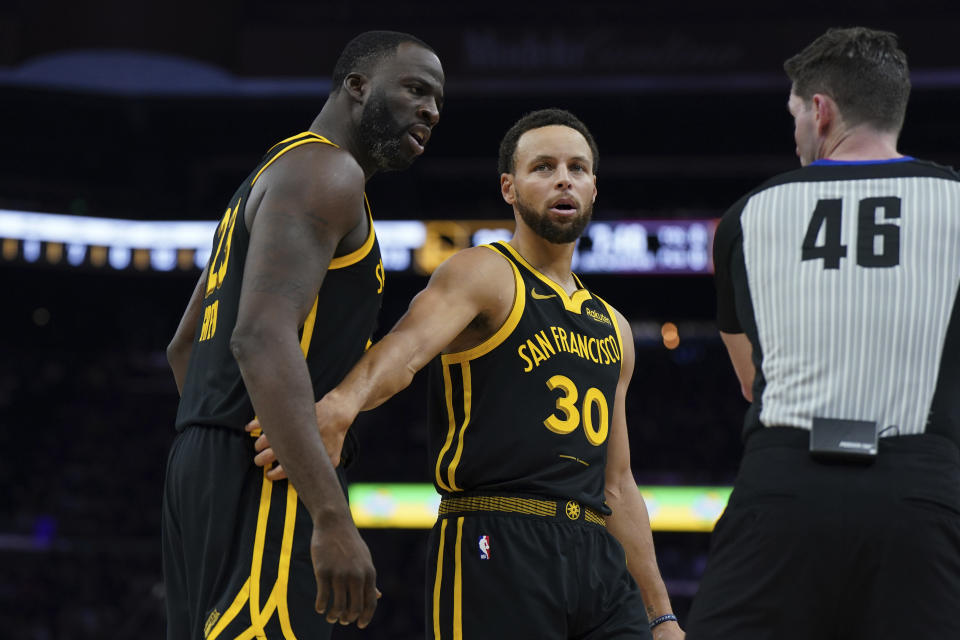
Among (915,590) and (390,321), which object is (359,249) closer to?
(915,590)

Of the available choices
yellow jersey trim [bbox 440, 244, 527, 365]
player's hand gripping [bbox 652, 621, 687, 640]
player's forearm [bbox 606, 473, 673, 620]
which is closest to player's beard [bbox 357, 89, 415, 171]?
yellow jersey trim [bbox 440, 244, 527, 365]

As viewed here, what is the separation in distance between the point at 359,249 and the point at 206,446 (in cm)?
66

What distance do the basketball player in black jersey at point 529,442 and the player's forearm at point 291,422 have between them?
661 mm

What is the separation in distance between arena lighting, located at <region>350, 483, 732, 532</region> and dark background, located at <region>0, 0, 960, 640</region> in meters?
0.28

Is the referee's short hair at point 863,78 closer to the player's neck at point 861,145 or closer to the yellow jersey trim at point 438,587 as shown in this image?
the player's neck at point 861,145

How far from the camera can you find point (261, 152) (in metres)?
19.9

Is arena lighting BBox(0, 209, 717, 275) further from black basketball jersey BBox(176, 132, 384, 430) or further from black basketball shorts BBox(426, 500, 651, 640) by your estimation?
black basketball jersey BBox(176, 132, 384, 430)

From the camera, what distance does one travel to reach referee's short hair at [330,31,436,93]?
3.50 m

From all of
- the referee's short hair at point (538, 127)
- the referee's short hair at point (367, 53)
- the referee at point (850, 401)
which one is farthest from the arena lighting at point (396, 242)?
the referee at point (850, 401)

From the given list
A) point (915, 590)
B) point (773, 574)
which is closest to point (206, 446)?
point (773, 574)

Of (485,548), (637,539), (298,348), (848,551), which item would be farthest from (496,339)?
(848,551)

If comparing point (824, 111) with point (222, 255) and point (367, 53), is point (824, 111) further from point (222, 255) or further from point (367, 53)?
point (222, 255)

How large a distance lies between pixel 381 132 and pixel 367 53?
257 mm

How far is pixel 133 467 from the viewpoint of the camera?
816 inches
